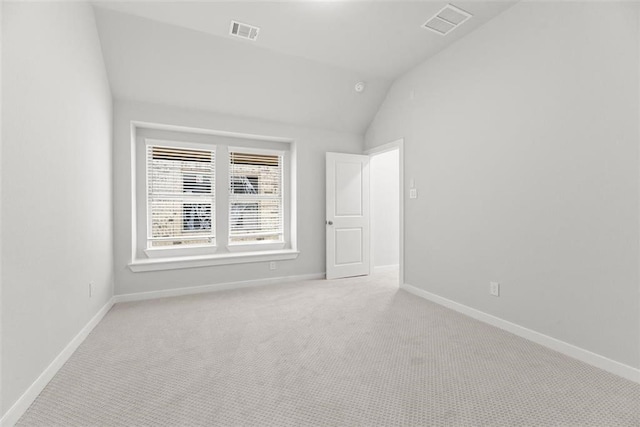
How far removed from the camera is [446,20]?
2732 mm

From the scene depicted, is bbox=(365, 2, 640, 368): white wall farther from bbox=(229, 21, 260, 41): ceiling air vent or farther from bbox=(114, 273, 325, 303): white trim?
bbox=(229, 21, 260, 41): ceiling air vent

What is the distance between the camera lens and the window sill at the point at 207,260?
345 cm

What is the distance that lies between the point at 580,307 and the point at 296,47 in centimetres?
354

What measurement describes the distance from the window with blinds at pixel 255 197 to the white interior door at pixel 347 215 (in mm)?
809

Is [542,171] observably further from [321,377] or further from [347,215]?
[347,215]

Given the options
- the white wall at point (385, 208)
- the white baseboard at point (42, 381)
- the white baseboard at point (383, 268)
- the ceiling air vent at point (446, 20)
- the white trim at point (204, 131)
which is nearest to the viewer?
the white baseboard at point (42, 381)

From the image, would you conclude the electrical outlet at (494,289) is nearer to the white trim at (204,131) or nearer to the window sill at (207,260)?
the window sill at (207,260)

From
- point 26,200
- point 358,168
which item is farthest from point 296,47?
point 26,200

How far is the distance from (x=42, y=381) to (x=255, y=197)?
2.97m

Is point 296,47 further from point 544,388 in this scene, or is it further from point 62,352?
point 544,388

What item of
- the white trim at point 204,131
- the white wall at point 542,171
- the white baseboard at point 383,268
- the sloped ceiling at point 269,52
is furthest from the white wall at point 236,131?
the white wall at point 542,171

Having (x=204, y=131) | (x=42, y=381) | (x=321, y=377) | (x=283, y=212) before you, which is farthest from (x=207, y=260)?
(x=321, y=377)

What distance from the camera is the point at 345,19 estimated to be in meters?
2.73

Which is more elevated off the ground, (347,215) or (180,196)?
(180,196)
